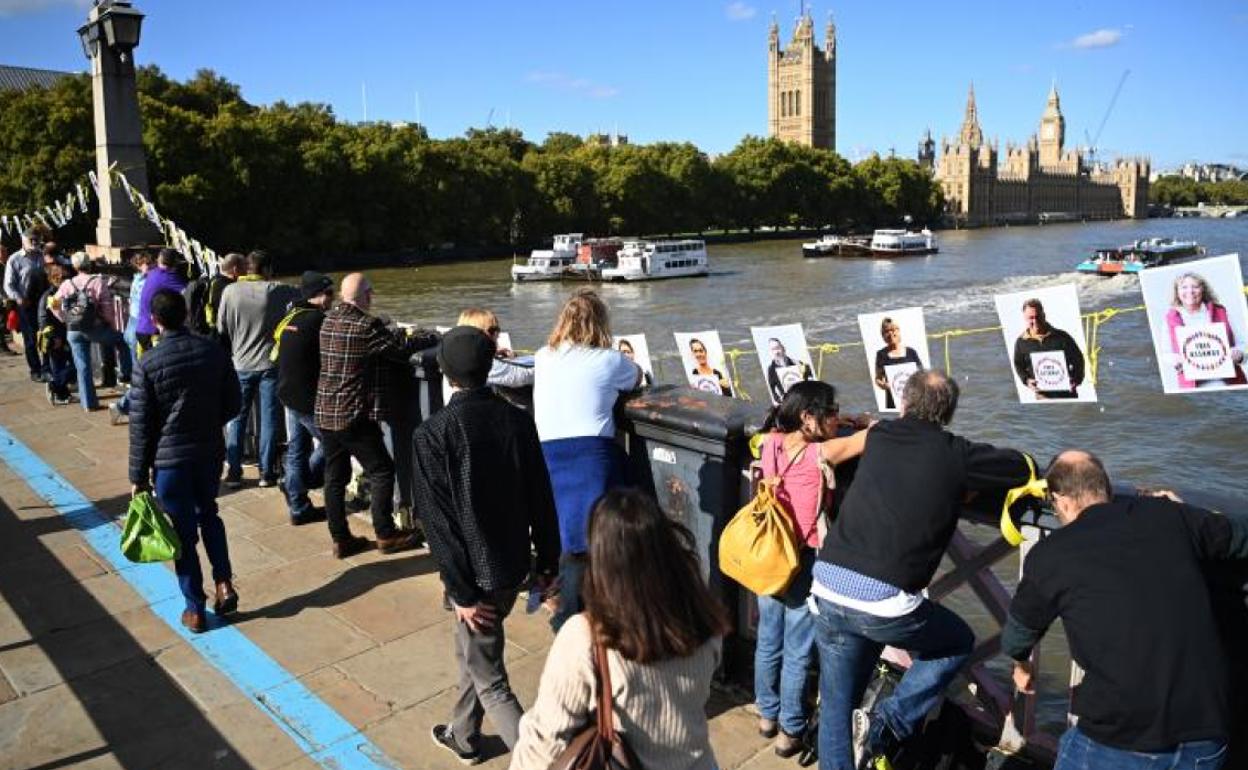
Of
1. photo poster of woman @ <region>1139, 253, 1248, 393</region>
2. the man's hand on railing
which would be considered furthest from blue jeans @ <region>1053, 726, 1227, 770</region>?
photo poster of woman @ <region>1139, 253, 1248, 393</region>

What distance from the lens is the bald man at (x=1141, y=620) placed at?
8.32 ft

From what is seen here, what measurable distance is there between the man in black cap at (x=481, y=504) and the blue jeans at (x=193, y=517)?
1.88 metres

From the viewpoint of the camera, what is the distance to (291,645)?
15.5 ft

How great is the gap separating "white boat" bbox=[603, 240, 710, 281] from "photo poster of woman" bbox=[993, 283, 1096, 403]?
183 ft

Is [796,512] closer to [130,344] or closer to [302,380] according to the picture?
[302,380]

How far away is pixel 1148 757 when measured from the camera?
259 cm

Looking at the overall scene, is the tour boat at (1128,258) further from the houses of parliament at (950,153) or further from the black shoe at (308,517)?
the houses of parliament at (950,153)

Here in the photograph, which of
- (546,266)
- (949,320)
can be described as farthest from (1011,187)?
(949,320)

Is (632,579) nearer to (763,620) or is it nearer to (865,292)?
(763,620)

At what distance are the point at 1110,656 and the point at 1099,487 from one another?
1.48 ft

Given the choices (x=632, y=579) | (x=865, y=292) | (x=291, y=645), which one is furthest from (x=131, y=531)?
(x=865, y=292)

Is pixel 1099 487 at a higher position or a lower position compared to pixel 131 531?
higher

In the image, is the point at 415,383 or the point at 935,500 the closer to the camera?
the point at 935,500

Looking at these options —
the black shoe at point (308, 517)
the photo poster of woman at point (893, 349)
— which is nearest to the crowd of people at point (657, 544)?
the black shoe at point (308, 517)
